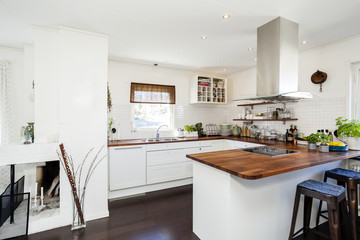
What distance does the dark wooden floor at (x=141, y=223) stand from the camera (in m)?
2.06

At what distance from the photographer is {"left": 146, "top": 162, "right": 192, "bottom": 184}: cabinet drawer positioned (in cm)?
331

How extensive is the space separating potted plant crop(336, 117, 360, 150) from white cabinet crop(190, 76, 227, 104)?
245 centimetres

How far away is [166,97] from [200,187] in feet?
8.56

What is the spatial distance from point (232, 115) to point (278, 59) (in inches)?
106

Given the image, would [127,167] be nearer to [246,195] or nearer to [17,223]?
[17,223]

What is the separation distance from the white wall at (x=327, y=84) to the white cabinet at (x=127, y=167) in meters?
2.91

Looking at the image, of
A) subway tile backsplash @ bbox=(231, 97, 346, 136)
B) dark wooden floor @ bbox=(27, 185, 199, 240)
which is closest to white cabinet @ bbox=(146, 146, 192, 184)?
dark wooden floor @ bbox=(27, 185, 199, 240)

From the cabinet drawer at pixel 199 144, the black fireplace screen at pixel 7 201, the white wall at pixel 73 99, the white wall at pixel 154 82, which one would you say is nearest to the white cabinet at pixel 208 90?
the white wall at pixel 154 82

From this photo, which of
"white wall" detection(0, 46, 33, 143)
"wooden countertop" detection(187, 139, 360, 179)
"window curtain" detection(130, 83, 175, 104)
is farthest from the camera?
"window curtain" detection(130, 83, 175, 104)

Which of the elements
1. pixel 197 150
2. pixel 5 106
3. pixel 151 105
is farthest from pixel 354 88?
pixel 5 106

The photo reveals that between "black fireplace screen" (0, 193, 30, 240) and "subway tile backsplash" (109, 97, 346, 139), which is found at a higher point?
"subway tile backsplash" (109, 97, 346, 139)

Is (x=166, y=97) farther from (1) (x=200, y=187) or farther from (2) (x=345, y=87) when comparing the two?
(2) (x=345, y=87)

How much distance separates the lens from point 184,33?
2.53m

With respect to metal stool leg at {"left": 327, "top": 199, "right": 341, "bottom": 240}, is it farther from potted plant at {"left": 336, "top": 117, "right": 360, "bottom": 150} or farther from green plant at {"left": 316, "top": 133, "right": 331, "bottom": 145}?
potted plant at {"left": 336, "top": 117, "right": 360, "bottom": 150}
